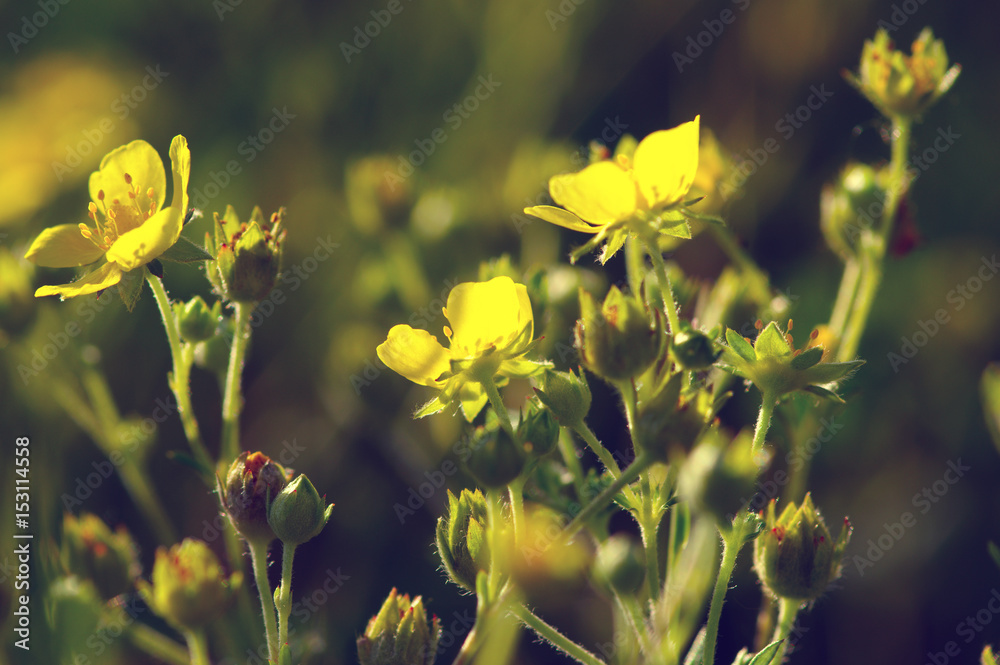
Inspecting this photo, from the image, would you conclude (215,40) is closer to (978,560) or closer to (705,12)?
(705,12)

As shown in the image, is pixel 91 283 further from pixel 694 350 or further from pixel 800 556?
pixel 800 556

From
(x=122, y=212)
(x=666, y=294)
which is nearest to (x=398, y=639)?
(x=666, y=294)

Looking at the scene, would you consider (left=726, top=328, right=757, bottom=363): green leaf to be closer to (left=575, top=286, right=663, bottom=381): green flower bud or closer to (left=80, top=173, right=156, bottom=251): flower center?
(left=575, top=286, right=663, bottom=381): green flower bud

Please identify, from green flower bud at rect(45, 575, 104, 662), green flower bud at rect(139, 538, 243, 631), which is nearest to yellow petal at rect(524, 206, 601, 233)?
green flower bud at rect(139, 538, 243, 631)

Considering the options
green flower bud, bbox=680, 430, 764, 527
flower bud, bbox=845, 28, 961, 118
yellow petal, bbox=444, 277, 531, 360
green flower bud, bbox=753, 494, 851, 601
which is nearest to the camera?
green flower bud, bbox=680, 430, 764, 527

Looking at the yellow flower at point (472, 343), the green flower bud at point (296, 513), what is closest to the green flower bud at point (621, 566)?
the yellow flower at point (472, 343)

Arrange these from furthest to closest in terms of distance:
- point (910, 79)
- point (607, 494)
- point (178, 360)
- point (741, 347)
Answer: point (910, 79) → point (178, 360) → point (741, 347) → point (607, 494)
